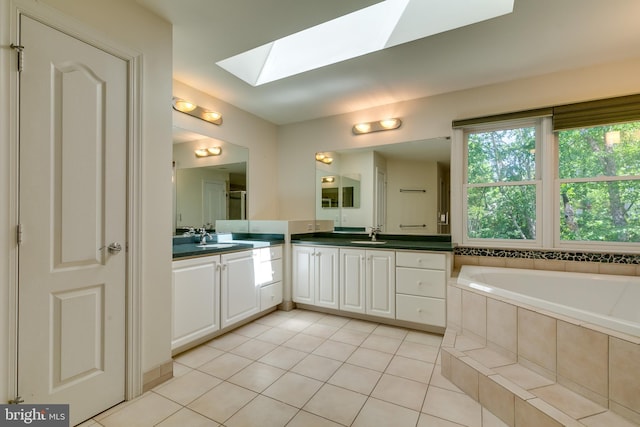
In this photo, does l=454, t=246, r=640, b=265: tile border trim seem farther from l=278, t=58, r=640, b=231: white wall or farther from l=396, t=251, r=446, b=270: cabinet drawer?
l=278, t=58, r=640, b=231: white wall

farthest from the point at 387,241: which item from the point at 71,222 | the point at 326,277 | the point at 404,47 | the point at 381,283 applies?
the point at 71,222

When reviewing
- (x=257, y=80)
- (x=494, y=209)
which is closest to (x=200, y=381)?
(x=257, y=80)

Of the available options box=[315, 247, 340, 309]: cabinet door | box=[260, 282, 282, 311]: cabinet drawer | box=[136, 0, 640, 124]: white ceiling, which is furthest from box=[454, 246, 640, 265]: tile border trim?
box=[260, 282, 282, 311]: cabinet drawer

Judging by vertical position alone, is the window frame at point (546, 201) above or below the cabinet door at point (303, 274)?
above

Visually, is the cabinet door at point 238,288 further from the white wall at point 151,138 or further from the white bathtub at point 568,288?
the white bathtub at point 568,288

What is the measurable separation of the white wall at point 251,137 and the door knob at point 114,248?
1.48 m

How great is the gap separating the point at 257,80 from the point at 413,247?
2185 millimetres

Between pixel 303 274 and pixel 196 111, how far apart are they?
204cm

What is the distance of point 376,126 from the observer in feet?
11.0

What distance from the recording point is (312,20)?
1.89 m

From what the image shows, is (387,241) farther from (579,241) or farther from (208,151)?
(208,151)

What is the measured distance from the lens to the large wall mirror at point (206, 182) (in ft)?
9.08

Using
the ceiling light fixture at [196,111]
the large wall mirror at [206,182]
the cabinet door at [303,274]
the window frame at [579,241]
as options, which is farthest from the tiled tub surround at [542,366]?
the ceiling light fixture at [196,111]

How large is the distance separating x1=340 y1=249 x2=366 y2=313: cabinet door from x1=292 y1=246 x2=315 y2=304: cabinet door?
0.36 metres
